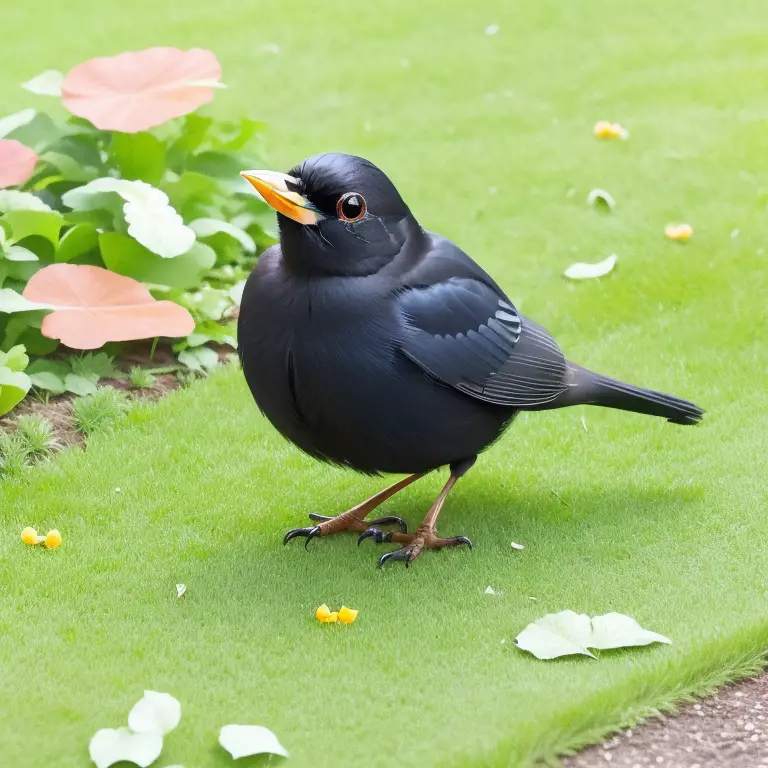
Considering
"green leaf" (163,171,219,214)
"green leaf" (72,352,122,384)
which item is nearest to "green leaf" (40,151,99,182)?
"green leaf" (163,171,219,214)

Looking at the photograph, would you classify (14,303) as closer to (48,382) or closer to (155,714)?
(48,382)

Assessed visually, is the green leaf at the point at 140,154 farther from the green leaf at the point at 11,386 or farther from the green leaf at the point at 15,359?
the green leaf at the point at 11,386

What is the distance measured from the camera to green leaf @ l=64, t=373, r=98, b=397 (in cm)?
540

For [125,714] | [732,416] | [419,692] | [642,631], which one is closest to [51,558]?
[125,714]

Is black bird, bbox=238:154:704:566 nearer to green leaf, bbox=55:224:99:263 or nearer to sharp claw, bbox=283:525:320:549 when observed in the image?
sharp claw, bbox=283:525:320:549

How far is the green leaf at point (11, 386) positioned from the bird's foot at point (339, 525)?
4.43 feet

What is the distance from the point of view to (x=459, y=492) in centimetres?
488

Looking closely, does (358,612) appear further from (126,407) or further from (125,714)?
(126,407)

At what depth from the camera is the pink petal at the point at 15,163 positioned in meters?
5.76

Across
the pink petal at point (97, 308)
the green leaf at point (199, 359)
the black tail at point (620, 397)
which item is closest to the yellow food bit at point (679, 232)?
the black tail at point (620, 397)

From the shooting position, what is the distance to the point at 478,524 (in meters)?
4.59

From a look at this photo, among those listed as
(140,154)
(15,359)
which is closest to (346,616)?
(15,359)

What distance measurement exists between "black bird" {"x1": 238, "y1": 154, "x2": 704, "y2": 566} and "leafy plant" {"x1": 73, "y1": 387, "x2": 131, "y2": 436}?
139 cm

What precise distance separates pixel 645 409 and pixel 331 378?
1.51 metres
